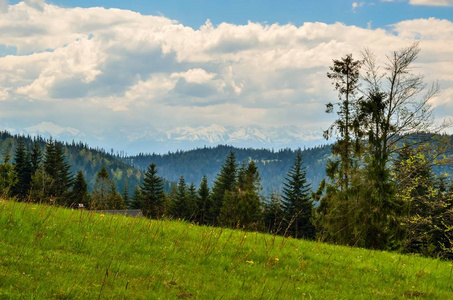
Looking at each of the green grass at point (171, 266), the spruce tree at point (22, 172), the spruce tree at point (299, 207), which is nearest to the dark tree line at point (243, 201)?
the spruce tree at point (299, 207)

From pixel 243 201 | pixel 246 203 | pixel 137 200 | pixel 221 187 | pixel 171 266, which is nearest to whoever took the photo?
pixel 171 266

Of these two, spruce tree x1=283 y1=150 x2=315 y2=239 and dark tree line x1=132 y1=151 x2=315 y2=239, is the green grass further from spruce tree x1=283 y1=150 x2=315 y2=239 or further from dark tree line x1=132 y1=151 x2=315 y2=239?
spruce tree x1=283 y1=150 x2=315 y2=239

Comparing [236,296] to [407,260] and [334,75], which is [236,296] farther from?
[334,75]

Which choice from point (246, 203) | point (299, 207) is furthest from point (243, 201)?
point (299, 207)

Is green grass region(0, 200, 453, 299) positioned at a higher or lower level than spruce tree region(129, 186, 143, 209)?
higher

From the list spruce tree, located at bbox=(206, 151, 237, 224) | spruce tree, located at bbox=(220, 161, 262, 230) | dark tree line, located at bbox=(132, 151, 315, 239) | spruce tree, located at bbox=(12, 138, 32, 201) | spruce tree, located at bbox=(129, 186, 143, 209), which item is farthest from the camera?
spruce tree, located at bbox=(129, 186, 143, 209)

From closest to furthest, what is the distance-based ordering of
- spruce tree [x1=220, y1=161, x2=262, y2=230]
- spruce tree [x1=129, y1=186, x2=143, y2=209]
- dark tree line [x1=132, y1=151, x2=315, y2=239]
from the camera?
spruce tree [x1=220, y1=161, x2=262, y2=230], dark tree line [x1=132, y1=151, x2=315, y2=239], spruce tree [x1=129, y1=186, x2=143, y2=209]

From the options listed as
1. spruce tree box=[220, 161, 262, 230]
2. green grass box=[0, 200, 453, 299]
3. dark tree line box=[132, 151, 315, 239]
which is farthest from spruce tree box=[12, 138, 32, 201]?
green grass box=[0, 200, 453, 299]

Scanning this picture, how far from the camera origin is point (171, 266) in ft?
28.5

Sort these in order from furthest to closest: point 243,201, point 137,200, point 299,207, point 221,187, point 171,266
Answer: point 137,200, point 221,187, point 299,207, point 243,201, point 171,266

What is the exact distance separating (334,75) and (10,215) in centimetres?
2887

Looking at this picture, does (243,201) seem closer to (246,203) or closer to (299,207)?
(246,203)

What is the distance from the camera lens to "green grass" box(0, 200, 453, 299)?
684 cm

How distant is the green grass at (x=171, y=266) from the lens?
6.84 meters
